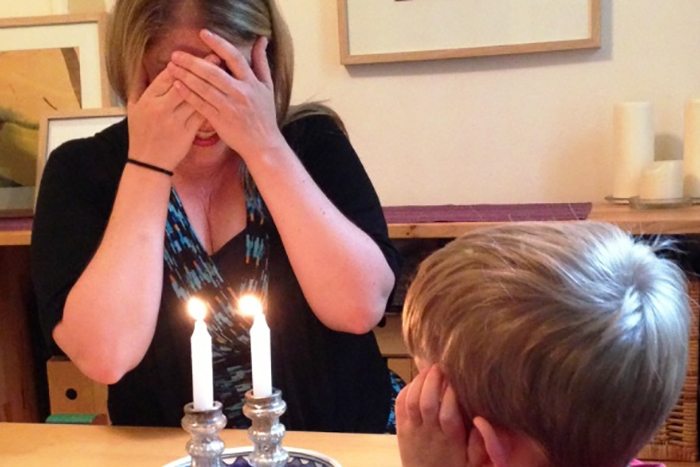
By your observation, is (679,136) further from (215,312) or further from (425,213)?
(215,312)

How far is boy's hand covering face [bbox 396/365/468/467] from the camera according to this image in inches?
25.8

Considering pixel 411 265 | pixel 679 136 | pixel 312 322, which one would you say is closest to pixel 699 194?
pixel 679 136

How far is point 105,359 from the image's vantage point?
3.22ft

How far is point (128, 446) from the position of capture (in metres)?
0.91

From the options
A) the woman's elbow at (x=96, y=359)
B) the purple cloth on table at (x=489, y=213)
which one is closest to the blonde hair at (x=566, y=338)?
the woman's elbow at (x=96, y=359)

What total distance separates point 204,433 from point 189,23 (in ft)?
1.82

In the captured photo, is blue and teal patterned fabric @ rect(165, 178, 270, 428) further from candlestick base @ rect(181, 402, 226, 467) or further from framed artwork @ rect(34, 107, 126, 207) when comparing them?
framed artwork @ rect(34, 107, 126, 207)

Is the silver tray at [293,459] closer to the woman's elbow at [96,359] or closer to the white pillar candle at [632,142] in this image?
the woman's elbow at [96,359]

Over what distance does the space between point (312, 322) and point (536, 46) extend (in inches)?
39.3

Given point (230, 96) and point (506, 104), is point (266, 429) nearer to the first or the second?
point (230, 96)

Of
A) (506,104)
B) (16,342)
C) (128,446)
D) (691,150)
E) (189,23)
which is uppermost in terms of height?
(189,23)

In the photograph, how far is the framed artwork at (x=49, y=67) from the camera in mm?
1991

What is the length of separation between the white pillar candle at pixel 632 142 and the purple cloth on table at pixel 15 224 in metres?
1.31

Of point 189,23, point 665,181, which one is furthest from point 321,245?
point 665,181
